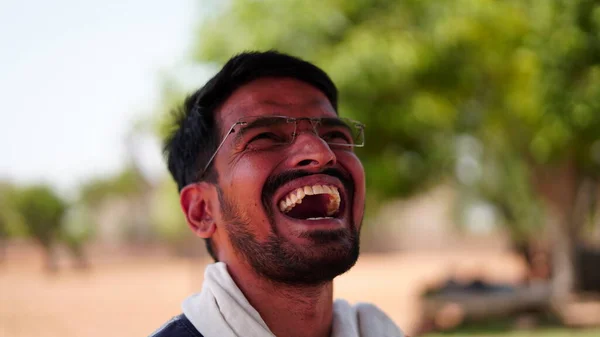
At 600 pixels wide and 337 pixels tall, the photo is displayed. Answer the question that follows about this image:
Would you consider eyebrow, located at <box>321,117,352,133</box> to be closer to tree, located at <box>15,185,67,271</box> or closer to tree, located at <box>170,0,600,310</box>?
tree, located at <box>170,0,600,310</box>

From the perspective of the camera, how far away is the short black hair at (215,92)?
143 cm

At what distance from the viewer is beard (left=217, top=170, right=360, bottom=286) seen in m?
1.25

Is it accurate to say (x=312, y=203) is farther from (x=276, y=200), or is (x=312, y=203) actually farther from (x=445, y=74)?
(x=445, y=74)

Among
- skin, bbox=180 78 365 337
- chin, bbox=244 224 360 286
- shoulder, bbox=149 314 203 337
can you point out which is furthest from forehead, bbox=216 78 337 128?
shoulder, bbox=149 314 203 337

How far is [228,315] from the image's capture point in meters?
1.28

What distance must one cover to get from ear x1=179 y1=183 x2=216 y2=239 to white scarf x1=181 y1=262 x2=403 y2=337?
0.34 feet

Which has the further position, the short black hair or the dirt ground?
the dirt ground

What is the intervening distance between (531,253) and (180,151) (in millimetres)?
13254

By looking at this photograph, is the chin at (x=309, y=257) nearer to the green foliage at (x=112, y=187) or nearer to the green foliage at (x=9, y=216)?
the green foliage at (x=9, y=216)

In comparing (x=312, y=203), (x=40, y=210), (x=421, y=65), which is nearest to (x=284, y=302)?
(x=312, y=203)

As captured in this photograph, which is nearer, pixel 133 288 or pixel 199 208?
pixel 199 208

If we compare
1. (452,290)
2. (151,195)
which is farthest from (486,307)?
(151,195)

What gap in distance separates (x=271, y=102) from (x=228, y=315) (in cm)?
49

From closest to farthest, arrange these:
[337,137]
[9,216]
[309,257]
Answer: [309,257]
[337,137]
[9,216]
